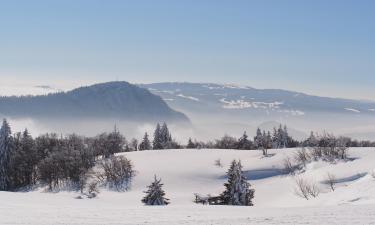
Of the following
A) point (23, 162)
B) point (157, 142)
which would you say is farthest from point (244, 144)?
point (23, 162)

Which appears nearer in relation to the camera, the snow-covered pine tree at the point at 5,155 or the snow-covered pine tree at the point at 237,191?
the snow-covered pine tree at the point at 237,191

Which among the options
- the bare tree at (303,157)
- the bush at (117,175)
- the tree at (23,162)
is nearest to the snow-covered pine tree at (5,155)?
the tree at (23,162)

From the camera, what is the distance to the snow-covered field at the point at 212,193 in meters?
23.8

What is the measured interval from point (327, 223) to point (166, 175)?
86.3 m

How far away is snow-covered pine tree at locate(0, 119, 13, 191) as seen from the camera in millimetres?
99250

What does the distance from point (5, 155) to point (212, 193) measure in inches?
1712

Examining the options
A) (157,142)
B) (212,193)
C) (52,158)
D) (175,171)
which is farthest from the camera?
(157,142)

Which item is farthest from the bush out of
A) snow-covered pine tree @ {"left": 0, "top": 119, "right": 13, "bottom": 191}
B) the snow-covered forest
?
snow-covered pine tree @ {"left": 0, "top": 119, "right": 13, "bottom": 191}

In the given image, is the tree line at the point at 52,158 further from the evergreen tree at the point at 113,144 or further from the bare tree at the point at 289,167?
the bare tree at the point at 289,167

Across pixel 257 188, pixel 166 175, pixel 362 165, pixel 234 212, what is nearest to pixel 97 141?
pixel 166 175

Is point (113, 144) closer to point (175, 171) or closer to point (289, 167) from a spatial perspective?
point (175, 171)

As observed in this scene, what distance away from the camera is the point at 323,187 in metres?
81.6

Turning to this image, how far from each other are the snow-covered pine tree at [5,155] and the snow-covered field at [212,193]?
7.67m

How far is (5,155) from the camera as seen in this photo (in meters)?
99.8
